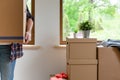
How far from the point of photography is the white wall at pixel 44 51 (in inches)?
96.5

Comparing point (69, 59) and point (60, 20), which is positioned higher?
point (60, 20)

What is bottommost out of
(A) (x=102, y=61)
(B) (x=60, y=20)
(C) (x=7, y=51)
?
Answer: (A) (x=102, y=61)

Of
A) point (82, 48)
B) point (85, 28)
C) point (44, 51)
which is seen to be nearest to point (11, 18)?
point (82, 48)

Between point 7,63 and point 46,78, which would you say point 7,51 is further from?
point 46,78

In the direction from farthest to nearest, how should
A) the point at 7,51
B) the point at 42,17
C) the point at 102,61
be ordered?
the point at 42,17
the point at 102,61
the point at 7,51

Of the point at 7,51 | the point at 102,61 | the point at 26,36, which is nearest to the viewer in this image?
the point at 26,36

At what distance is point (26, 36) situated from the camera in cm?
132

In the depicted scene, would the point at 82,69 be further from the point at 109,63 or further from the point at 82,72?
the point at 109,63

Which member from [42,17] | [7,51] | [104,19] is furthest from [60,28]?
[7,51]

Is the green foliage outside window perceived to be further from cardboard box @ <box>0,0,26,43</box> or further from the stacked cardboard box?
cardboard box @ <box>0,0,26,43</box>

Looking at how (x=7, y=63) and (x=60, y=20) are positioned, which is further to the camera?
(x=60, y=20)

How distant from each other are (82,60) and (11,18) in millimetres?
1009

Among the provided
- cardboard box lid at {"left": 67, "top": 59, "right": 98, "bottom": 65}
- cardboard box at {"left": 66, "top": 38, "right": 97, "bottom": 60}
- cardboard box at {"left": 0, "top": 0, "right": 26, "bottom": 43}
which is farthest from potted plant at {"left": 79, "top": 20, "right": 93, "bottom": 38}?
cardboard box at {"left": 0, "top": 0, "right": 26, "bottom": 43}

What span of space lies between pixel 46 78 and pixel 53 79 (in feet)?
1.40
